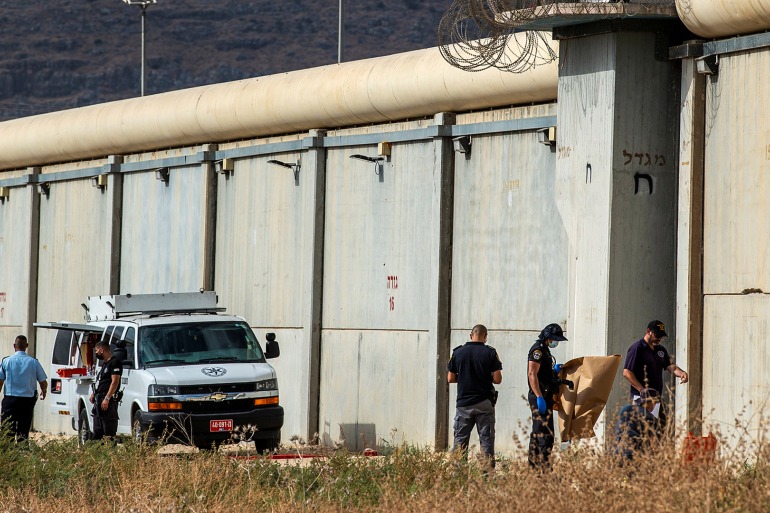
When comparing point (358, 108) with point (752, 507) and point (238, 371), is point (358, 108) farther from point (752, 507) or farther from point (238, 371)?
point (752, 507)

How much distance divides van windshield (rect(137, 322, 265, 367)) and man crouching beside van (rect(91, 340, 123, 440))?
93cm

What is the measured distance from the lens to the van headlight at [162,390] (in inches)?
758

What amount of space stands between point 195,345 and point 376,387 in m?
2.82

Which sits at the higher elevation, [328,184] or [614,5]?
[614,5]

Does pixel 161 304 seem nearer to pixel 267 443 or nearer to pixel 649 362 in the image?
pixel 267 443

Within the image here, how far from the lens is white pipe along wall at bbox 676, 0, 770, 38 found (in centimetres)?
1516

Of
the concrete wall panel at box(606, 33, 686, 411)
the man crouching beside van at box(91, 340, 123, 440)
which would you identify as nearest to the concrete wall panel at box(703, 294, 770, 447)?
the concrete wall panel at box(606, 33, 686, 411)

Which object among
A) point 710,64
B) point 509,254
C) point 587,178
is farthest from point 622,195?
point 509,254

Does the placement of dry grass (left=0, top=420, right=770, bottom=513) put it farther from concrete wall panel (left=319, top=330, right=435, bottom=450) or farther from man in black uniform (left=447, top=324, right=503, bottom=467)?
concrete wall panel (left=319, top=330, right=435, bottom=450)

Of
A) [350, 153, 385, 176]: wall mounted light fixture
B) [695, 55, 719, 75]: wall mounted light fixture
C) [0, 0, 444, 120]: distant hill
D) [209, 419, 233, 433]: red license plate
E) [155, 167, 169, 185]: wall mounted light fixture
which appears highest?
[0, 0, 444, 120]: distant hill

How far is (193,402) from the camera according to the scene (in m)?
19.2

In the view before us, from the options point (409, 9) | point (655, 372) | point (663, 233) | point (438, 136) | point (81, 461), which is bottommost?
point (81, 461)

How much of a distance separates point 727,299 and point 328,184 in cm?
842

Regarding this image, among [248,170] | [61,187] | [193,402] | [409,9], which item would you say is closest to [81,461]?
[193,402]
